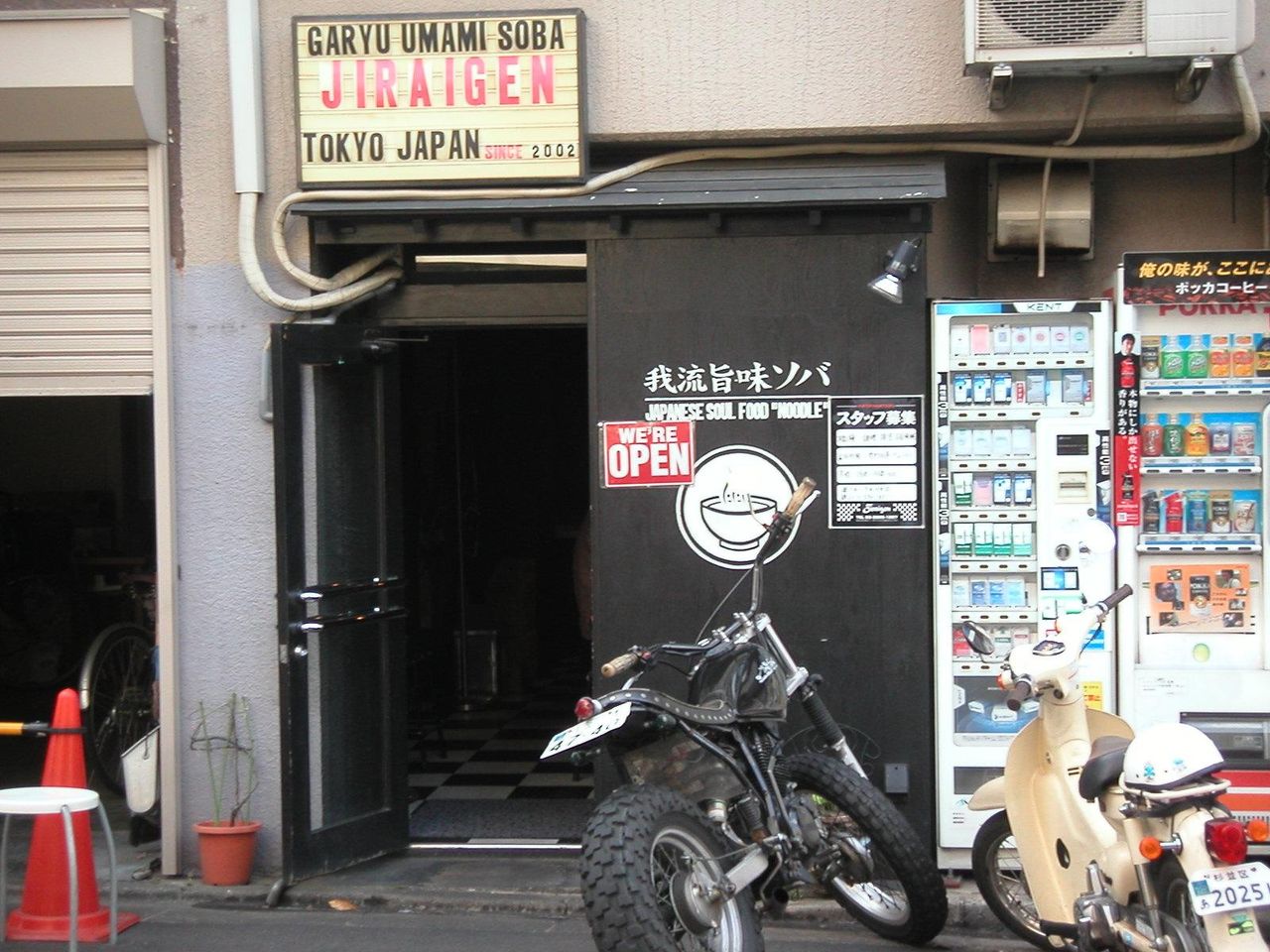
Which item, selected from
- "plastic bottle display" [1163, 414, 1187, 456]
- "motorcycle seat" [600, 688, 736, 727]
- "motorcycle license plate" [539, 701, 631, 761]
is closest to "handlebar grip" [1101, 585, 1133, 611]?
"motorcycle seat" [600, 688, 736, 727]

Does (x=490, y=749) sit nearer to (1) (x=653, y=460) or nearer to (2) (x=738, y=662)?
(1) (x=653, y=460)

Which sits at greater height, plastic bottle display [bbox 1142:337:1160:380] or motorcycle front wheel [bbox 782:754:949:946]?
plastic bottle display [bbox 1142:337:1160:380]

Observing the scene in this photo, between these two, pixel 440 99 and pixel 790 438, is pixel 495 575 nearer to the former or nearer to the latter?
pixel 790 438

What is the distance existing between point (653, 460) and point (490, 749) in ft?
11.2

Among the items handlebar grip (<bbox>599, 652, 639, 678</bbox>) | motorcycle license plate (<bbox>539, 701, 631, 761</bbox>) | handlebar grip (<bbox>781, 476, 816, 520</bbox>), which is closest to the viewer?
motorcycle license plate (<bbox>539, 701, 631, 761</bbox>)

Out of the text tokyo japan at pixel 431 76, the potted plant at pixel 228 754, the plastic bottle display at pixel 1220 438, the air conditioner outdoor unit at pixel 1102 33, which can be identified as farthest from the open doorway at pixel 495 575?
the plastic bottle display at pixel 1220 438

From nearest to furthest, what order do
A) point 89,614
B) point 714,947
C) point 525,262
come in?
1. point 714,947
2. point 525,262
3. point 89,614

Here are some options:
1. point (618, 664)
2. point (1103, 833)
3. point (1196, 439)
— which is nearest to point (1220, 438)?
point (1196, 439)

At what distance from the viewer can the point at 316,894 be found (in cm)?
647

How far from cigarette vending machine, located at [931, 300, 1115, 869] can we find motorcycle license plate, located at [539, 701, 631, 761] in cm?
232

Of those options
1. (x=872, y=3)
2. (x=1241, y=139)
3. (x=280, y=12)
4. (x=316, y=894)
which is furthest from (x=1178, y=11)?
(x=316, y=894)

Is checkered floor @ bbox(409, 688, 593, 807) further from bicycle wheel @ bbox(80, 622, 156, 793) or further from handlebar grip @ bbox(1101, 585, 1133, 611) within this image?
handlebar grip @ bbox(1101, 585, 1133, 611)

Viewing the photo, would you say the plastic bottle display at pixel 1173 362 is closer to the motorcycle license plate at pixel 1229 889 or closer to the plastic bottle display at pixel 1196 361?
the plastic bottle display at pixel 1196 361

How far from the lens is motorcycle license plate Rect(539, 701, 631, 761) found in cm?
461
